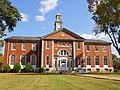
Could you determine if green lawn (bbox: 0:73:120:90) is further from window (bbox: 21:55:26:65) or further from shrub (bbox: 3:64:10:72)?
window (bbox: 21:55:26:65)

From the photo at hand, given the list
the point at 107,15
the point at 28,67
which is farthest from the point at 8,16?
the point at 28,67

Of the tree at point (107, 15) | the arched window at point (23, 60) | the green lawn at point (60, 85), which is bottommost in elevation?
the green lawn at point (60, 85)

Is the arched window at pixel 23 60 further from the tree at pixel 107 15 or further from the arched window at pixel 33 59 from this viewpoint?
the tree at pixel 107 15

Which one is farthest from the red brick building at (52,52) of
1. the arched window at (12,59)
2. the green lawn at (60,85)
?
the green lawn at (60,85)

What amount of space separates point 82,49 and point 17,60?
55.3 feet

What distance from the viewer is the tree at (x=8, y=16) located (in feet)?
76.0

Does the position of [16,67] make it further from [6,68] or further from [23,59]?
[23,59]

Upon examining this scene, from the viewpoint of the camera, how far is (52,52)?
146 feet

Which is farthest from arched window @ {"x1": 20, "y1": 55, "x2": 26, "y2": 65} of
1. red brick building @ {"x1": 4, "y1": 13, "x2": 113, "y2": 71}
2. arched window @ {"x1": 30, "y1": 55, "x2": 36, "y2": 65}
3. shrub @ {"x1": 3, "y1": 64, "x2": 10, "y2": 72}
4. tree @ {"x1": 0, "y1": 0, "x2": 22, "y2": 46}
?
tree @ {"x1": 0, "y1": 0, "x2": 22, "y2": 46}

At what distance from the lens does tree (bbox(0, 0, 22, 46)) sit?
2317 cm

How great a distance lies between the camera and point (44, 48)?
44.5 meters

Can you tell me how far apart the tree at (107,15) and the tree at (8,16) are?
10050mm

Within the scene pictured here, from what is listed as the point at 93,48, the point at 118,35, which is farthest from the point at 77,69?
the point at 118,35

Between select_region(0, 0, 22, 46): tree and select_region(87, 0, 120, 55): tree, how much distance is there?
10.1 meters
